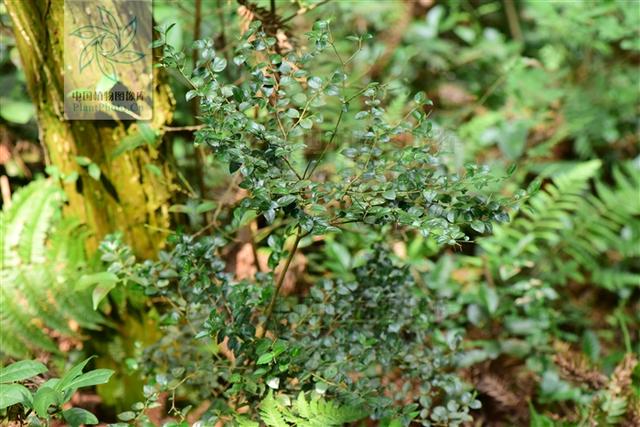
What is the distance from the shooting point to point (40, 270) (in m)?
2.13

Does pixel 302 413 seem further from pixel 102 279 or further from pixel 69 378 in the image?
pixel 102 279

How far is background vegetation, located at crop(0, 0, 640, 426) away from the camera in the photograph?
1478 millimetres

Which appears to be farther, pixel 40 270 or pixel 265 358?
pixel 40 270

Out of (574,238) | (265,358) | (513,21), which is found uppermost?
(513,21)

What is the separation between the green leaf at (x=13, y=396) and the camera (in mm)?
1410

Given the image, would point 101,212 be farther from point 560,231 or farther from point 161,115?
point 560,231

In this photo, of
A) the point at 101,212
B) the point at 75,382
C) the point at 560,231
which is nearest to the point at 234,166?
the point at 75,382

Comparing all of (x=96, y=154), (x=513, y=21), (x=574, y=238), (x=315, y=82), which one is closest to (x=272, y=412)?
(x=315, y=82)

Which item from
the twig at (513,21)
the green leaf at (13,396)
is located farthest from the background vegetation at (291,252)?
the twig at (513,21)

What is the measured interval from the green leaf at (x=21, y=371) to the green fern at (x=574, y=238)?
5.44 feet

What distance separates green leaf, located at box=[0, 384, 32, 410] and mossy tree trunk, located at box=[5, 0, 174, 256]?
0.65m

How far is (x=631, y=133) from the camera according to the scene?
Result: 12.2ft

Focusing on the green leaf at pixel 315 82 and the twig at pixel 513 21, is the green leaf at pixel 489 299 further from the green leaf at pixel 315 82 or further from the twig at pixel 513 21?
the twig at pixel 513 21

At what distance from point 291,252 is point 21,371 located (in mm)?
665
